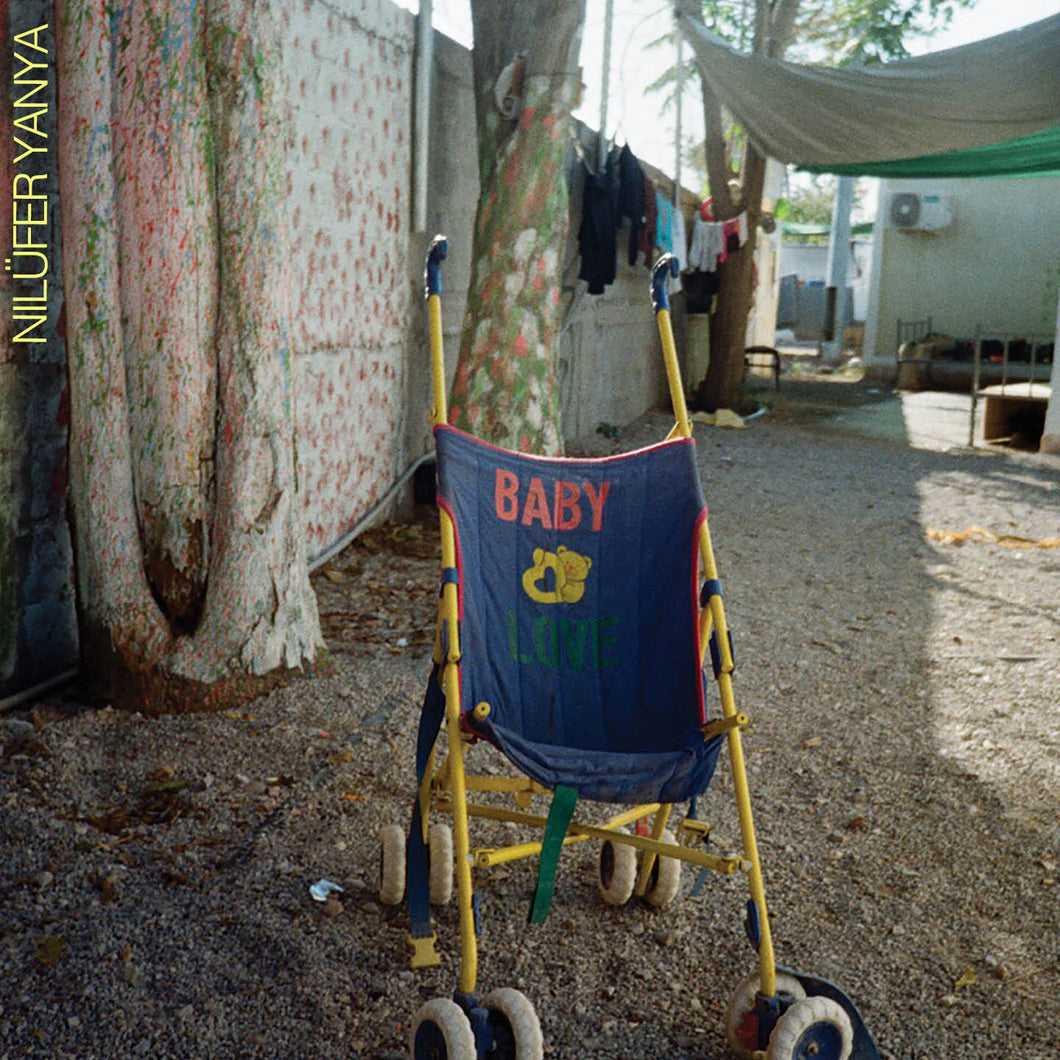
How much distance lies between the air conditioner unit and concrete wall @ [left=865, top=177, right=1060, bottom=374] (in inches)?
6.0

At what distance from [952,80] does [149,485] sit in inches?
245

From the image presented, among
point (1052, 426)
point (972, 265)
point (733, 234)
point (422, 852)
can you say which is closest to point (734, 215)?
point (733, 234)

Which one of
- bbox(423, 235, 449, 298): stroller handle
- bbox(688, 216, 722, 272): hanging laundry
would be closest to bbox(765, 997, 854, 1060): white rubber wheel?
bbox(423, 235, 449, 298): stroller handle

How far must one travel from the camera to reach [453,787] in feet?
7.30

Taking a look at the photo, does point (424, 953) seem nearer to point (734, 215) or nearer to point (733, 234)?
point (733, 234)

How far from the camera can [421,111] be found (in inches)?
237

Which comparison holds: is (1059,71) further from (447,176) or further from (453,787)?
(453,787)

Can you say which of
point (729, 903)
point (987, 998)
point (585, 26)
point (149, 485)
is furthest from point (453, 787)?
point (585, 26)

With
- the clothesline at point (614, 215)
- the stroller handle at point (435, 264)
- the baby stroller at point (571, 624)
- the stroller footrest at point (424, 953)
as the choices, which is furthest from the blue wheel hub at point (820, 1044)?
the clothesline at point (614, 215)

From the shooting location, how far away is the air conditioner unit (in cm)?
1617

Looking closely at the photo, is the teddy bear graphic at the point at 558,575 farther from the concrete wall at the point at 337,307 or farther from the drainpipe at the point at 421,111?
the drainpipe at the point at 421,111

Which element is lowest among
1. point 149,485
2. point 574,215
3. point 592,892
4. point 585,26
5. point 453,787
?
point 592,892

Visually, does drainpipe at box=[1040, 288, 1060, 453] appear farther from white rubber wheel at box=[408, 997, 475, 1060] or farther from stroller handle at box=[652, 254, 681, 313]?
white rubber wheel at box=[408, 997, 475, 1060]

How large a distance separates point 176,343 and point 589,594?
1526 millimetres
